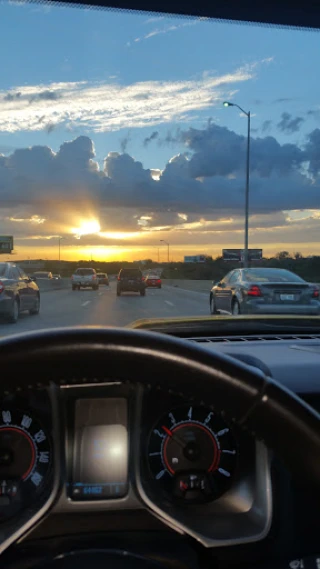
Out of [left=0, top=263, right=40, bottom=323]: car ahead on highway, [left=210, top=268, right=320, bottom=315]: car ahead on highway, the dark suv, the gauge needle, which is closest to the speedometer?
the gauge needle

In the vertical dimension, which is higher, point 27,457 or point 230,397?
point 230,397

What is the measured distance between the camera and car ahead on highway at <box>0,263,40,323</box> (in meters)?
16.7

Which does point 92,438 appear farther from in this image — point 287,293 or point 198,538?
point 287,293

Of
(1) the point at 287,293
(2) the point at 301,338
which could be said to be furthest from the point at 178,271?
(2) the point at 301,338

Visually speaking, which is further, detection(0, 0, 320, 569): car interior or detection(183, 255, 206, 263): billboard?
detection(183, 255, 206, 263): billboard

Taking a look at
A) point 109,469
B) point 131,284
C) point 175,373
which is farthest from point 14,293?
point 131,284

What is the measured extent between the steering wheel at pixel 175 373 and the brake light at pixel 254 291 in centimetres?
1396

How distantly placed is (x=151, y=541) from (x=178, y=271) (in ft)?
265

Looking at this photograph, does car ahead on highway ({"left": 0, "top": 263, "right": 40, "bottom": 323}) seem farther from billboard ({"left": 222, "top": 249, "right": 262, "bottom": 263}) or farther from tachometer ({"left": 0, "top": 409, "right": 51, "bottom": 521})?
billboard ({"left": 222, "top": 249, "right": 262, "bottom": 263})

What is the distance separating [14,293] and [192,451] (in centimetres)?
1538

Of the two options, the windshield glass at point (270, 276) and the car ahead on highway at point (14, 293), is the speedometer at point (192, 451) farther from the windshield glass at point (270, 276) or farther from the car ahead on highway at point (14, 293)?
the car ahead on highway at point (14, 293)

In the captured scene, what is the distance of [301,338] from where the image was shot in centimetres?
488

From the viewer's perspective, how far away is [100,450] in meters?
2.48

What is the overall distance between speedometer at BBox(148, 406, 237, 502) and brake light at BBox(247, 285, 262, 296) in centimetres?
1313
